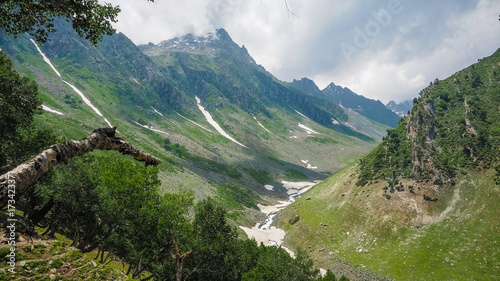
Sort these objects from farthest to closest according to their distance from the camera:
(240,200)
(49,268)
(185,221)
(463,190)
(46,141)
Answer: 1. (240,200)
2. (463,190)
3. (46,141)
4. (185,221)
5. (49,268)

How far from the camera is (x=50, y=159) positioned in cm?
572

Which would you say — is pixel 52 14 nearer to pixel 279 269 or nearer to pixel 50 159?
pixel 50 159

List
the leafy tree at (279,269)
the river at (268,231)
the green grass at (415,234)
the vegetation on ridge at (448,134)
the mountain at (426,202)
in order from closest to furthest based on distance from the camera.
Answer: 1. the leafy tree at (279,269)
2. the green grass at (415,234)
3. the mountain at (426,202)
4. the vegetation on ridge at (448,134)
5. the river at (268,231)

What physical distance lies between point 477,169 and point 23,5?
8010 centimetres

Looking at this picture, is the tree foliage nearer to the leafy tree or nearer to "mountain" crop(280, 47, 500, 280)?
the leafy tree

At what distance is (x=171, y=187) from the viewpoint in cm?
8600

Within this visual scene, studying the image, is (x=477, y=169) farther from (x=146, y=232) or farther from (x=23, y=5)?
(x=23, y=5)

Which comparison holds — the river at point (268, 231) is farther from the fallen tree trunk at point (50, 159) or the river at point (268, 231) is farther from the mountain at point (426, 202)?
the fallen tree trunk at point (50, 159)

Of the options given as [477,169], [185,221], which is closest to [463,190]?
[477,169]

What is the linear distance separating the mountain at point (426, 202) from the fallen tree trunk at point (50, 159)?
171 feet

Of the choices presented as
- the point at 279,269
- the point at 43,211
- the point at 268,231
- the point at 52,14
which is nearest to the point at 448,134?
the point at 268,231

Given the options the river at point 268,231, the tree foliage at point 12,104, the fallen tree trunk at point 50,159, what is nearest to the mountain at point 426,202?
the river at point 268,231

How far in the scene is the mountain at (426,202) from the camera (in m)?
44.6

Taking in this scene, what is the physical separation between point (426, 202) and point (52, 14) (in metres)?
74.2
